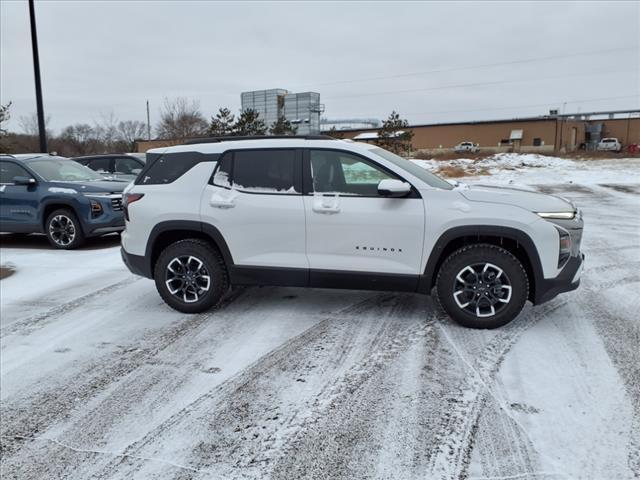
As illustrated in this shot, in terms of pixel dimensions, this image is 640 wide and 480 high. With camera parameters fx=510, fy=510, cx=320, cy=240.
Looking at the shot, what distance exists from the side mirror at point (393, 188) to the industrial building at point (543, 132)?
2097 inches

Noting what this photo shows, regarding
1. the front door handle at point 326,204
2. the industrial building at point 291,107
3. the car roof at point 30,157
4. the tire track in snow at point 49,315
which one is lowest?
the tire track in snow at point 49,315

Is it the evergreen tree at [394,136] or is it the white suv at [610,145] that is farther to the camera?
the white suv at [610,145]

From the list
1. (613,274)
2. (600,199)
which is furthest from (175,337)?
(600,199)

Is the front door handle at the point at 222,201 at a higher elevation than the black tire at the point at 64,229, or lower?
higher

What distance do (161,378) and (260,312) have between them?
64.1 inches

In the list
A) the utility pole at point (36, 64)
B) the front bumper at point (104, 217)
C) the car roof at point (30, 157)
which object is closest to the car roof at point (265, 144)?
the front bumper at point (104, 217)

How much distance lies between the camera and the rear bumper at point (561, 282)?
14.8ft

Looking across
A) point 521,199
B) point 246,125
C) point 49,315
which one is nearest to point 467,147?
point 246,125

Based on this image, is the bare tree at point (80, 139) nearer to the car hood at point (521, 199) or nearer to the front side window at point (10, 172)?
the front side window at point (10, 172)

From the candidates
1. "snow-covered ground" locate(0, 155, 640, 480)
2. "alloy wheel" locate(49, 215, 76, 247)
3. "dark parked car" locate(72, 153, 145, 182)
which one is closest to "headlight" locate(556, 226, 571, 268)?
"snow-covered ground" locate(0, 155, 640, 480)

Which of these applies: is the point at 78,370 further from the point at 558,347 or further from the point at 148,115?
the point at 148,115

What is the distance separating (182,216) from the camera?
16.9 feet

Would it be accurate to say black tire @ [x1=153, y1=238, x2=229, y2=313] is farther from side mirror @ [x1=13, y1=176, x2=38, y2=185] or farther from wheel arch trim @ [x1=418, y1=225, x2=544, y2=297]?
side mirror @ [x1=13, y1=176, x2=38, y2=185]

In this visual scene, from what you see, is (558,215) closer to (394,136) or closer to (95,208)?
(95,208)
